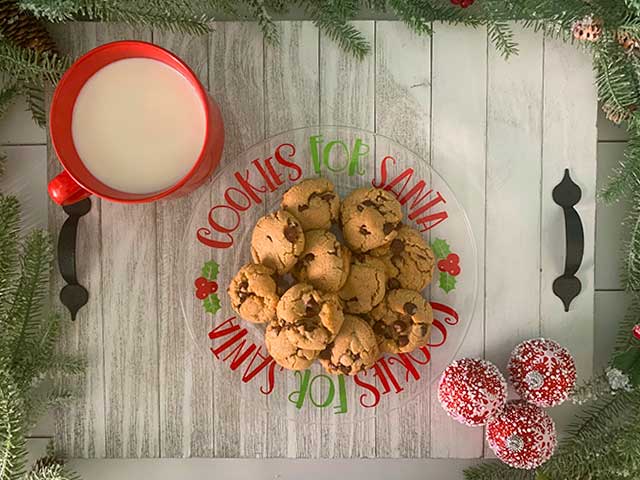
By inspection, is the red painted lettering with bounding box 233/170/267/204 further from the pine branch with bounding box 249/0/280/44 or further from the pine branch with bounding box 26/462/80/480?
the pine branch with bounding box 26/462/80/480

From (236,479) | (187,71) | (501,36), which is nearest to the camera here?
(187,71)

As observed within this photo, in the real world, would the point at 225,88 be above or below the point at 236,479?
above

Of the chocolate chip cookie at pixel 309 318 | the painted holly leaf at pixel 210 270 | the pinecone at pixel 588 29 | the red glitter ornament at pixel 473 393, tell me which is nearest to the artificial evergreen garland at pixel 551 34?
the pinecone at pixel 588 29

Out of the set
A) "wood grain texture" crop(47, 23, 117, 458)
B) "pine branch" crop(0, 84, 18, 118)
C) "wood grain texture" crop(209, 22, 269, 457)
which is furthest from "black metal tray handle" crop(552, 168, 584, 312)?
"pine branch" crop(0, 84, 18, 118)

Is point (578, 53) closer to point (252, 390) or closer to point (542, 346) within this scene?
point (542, 346)

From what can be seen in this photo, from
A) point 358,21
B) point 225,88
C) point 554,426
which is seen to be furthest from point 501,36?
point 554,426

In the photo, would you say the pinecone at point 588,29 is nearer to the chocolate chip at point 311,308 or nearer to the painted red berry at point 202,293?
the chocolate chip at point 311,308
